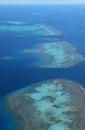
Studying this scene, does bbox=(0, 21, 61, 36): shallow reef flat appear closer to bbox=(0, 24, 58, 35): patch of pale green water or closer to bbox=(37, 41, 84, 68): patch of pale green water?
bbox=(0, 24, 58, 35): patch of pale green water

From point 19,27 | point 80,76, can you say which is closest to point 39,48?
point 80,76

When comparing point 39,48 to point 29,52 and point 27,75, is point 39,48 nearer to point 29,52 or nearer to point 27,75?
point 29,52

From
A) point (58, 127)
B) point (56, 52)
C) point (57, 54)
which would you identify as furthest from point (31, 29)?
point (58, 127)

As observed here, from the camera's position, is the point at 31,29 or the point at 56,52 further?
the point at 31,29

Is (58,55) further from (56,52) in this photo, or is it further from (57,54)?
(56,52)

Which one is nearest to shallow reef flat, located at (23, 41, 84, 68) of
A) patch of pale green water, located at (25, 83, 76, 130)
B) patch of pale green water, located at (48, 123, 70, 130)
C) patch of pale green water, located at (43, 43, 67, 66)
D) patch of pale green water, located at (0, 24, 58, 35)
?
patch of pale green water, located at (43, 43, 67, 66)

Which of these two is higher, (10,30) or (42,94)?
(10,30)

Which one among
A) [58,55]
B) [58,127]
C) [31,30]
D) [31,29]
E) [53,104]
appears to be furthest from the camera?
[31,29]

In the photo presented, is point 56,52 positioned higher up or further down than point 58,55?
higher up
